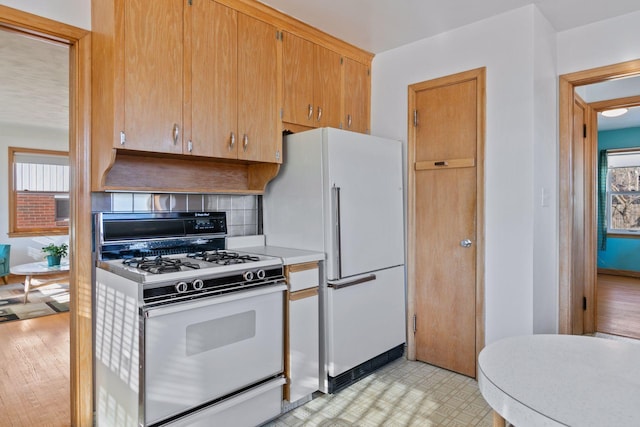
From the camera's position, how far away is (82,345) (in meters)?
2.14

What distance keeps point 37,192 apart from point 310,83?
5854 millimetres

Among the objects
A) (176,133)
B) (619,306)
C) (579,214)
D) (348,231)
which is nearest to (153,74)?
(176,133)

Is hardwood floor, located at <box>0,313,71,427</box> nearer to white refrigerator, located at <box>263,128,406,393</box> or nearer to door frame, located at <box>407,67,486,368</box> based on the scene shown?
white refrigerator, located at <box>263,128,406,393</box>

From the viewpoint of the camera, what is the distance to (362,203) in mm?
2750

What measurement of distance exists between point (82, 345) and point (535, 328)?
274 cm

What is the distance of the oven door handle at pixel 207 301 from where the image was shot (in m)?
1.71

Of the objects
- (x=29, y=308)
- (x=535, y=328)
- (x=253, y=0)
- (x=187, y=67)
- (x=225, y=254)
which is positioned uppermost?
(x=253, y=0)

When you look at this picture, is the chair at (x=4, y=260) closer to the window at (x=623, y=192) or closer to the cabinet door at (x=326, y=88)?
the cabinet door at (x=326, y=88)

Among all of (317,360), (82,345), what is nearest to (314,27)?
(317,360)

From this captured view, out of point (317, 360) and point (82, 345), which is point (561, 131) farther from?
point (82, 345)

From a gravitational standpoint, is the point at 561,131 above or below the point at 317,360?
above

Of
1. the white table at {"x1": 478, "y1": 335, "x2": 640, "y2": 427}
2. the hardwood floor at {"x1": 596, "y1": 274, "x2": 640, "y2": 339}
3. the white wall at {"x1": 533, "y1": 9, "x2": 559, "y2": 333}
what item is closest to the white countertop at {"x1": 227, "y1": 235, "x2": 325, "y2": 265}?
the white table at {"x1": 478, "y1": 335, "x2": 640, "y2": 427}

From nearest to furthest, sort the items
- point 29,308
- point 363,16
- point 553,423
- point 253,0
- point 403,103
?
Result: 1. point 553,423
2. point 253,0
3. point 363,16
4. point 403,103
5. point 29,308

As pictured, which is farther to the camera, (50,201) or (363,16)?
(50,201)
